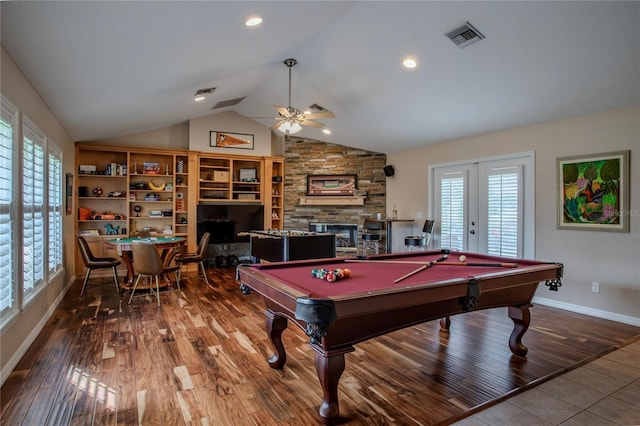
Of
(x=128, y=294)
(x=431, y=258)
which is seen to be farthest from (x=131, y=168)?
(x=431, y=258)

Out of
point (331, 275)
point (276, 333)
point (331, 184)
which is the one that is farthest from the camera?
point (331, 184)

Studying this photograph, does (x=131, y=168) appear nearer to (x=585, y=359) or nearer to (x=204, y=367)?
(x=204, y=367)

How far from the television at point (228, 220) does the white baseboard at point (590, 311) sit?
5.46 m

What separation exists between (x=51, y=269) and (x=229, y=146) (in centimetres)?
418

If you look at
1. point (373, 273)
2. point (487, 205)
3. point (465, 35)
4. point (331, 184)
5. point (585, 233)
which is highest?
point (465, 35)

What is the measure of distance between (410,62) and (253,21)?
6.37ft

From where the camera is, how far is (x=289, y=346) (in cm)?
331

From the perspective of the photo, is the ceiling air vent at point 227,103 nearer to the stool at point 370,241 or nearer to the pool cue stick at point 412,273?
the stool at point 370,241

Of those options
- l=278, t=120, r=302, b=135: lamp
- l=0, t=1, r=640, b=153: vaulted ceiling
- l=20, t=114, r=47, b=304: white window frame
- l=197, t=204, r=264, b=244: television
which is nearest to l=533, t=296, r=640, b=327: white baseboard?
l=0, t=1, r=640, b=153: vaulted ceiling

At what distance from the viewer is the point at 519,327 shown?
3.12m

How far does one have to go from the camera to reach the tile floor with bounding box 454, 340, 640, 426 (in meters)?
2.11

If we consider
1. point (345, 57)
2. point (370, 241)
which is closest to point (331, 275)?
point (345, 57)

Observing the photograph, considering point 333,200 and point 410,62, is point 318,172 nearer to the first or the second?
point 333,200

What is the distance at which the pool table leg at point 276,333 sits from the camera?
2748mm
